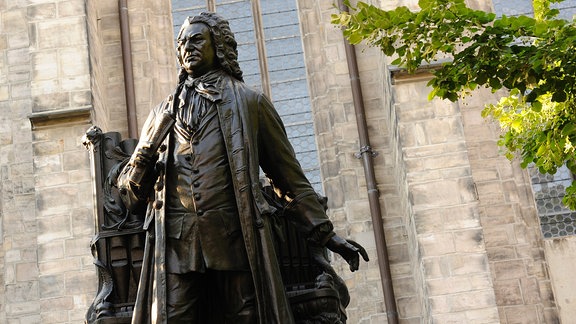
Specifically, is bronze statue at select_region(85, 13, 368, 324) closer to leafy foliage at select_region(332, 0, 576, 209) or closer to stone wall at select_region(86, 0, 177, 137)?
leafy foliage at select_region(332, 0, 576, 209)

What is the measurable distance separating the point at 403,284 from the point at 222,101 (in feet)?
24.3

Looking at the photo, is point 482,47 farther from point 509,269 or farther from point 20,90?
point 20,90

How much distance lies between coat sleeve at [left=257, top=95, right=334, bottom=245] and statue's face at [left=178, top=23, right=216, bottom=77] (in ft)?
1.02

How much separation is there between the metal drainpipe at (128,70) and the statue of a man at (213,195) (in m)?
7.73

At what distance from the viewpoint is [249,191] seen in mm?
4773

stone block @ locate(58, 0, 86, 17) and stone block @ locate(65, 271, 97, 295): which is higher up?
stone block @ locate(58, 0, 86, 17)

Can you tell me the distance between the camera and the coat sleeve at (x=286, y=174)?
16.5ft

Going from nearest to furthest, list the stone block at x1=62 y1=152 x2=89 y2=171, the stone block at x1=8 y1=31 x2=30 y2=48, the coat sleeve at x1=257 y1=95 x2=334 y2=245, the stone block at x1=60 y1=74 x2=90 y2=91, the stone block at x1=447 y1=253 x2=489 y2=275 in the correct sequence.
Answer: the coat sleeve at x1=257 y1=95 x2=334 y2=245 < the stone block at x1=447 y1=253 x2=489 y2=275 < the stone block at x1=62 y1=152 x2=89 y2=171 < the stone block at x1=60 y1=74 x2=90 y2=91 < the stone block at x1=8 y1=31 x2=30 y2=48

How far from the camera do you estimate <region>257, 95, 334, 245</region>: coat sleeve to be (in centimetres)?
502

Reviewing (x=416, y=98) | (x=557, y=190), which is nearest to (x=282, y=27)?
(x=416, y=98)

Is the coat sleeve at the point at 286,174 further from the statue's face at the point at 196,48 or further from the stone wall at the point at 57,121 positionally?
the stone wall at the point at 57,121

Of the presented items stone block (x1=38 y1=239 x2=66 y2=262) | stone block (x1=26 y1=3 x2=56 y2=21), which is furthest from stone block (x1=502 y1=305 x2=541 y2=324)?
stone block (x1=26 y1=3 x2=56 y2=21)

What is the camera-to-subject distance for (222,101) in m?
5.03

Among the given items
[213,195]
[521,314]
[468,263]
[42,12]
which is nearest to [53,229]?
[42,12]
